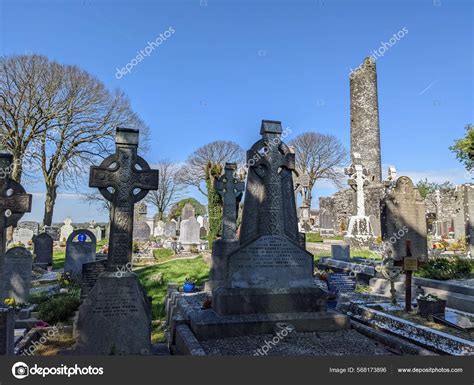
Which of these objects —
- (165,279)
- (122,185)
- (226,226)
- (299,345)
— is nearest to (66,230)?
(165,279)

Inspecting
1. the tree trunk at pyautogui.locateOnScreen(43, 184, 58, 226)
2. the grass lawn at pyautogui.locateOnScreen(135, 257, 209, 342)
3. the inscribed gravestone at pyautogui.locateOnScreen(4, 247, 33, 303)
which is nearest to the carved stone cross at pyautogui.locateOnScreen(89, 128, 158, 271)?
the grass lawn at pyautogui.locateOnScreen(135, 257, 209, 342)

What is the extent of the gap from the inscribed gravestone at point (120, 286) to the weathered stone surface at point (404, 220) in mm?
8486

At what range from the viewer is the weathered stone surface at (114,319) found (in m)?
4.75

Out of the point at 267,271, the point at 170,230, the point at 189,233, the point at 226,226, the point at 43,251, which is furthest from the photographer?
the point at 170,230

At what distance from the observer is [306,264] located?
575 cm

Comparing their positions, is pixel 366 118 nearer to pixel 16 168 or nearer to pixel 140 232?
pixel 140 232

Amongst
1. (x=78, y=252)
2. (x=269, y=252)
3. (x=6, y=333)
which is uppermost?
(x=269, y=252)

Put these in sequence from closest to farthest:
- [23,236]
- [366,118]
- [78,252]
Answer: [78,252], [23,236], [366,118]

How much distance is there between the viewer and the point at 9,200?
565 centimetres

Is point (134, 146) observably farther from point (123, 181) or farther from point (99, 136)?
point (99, 136)

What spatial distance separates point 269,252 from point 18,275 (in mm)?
7204

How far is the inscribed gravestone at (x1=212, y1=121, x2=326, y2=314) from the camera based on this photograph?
17.6ft

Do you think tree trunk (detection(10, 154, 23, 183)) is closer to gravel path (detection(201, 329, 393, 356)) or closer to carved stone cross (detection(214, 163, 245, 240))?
carved stone cross (detection(214, 163, 245, 240))

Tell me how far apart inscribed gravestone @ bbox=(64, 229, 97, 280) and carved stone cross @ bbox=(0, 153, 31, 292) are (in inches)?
273
